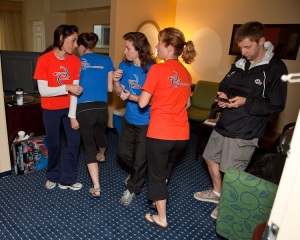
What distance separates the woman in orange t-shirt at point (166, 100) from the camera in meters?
1.59

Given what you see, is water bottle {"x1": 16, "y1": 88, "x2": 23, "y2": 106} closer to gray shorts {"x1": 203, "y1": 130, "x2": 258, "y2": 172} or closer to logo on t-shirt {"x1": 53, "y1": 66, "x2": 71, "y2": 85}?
logo on t-shirt {"x1": 53, "y1": 66, "x2": 71, "y2": 85}

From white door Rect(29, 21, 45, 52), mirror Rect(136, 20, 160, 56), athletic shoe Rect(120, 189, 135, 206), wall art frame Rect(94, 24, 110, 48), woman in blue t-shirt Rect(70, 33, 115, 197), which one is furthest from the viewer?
white door Rect(29, 21, 45, 52)

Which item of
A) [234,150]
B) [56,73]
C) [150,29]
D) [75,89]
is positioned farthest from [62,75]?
[150,29]

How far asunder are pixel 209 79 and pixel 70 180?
2995 millimetres

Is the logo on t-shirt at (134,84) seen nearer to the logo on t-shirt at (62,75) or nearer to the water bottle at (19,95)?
the logo on t-shirt at (62,75)

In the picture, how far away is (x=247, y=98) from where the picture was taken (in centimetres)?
176

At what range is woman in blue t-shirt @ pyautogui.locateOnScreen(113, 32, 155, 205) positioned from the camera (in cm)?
187

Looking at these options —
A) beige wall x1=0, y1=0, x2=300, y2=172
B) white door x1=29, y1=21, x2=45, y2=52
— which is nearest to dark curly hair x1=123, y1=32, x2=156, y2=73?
beige wall x1=0, y1=0, x2=300, y2=172

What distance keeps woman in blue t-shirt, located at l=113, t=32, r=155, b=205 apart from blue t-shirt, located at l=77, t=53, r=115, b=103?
0.12 metres

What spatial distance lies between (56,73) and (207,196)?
1.76 meters

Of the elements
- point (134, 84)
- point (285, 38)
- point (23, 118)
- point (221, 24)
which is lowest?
point (23, 118)

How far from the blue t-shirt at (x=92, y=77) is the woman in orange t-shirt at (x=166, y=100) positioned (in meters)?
0.51

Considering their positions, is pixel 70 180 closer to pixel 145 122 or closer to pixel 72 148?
pixel 72 148

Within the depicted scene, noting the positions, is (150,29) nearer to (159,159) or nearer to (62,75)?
(62,75)
